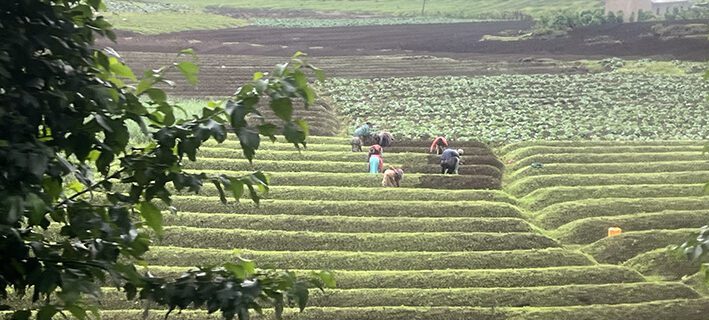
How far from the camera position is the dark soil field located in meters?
46.8

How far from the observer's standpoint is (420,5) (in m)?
78.5

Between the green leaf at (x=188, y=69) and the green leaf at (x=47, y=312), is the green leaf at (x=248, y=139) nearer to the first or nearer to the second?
the green leaf at (x=188, y=69)

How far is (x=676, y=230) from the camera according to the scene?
67.7 ft

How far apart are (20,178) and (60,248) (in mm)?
846

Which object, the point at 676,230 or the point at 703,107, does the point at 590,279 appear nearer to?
the point at 676,230

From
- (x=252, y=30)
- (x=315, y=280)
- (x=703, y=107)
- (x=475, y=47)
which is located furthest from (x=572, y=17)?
(x=315, y=280)

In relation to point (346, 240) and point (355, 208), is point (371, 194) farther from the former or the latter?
point (346, 240)

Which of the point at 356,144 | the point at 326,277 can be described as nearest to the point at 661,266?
the point at 356,144

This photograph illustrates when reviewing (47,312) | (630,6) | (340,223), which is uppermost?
(47,312)

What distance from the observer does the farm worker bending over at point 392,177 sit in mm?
23625

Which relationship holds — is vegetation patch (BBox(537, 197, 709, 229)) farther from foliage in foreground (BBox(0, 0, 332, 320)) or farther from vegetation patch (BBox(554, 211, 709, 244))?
foliage in foreground (BBox(0, 0, 332, 320))

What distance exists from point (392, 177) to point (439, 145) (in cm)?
460

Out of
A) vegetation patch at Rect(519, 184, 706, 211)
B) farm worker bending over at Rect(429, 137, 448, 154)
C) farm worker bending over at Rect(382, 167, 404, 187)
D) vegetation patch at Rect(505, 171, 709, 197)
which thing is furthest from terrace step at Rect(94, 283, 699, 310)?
farm worker bending over at Rect(429, 137, 448, 154)

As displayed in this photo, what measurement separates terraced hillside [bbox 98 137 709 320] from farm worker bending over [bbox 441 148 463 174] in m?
0.45
